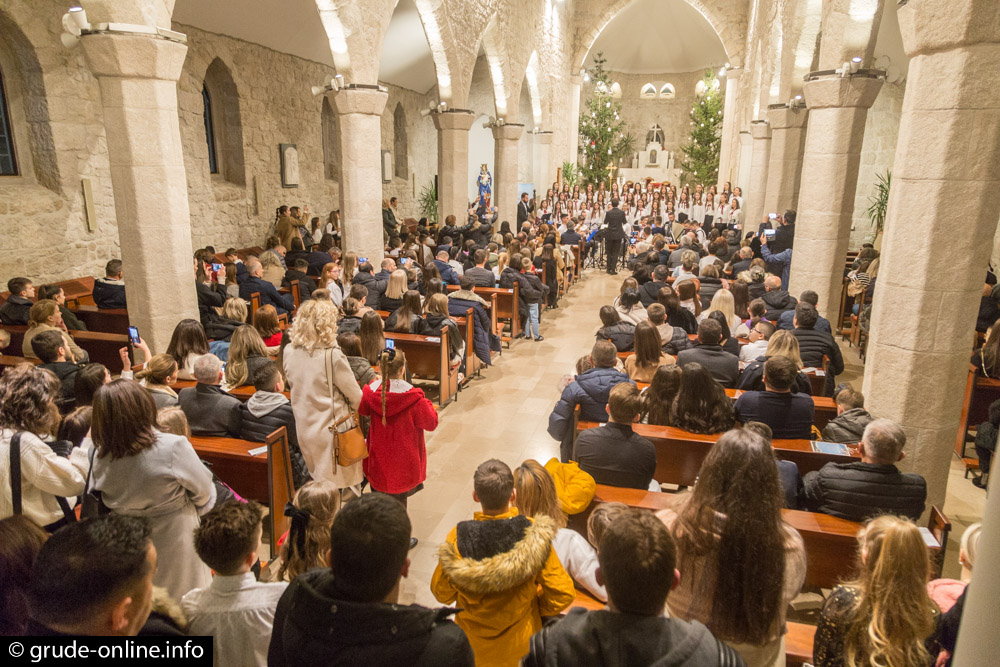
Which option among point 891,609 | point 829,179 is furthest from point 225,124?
point 891,609

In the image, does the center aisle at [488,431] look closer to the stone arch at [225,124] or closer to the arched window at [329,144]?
the stone arch at [225,124]

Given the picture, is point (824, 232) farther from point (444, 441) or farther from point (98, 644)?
point (98, 644)

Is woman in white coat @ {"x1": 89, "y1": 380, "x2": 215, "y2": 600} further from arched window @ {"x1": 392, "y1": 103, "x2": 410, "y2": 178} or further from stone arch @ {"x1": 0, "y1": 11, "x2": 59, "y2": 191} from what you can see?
arched window @ {"x1": 392, "y1": 103, "x2": 410, "y2": 178}

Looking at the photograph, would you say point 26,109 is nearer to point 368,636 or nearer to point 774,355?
point 774,355

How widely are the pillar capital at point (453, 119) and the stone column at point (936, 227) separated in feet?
32.0

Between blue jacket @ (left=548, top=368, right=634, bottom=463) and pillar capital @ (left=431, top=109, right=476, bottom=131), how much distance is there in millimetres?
9795

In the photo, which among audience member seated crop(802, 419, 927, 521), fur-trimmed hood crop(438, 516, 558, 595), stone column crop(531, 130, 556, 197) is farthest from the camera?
stone column crop(531, 130, 556, 197)

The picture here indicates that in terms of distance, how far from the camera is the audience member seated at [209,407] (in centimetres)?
419

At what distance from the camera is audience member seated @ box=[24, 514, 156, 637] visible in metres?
1.63

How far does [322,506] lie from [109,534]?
1159 millimetres

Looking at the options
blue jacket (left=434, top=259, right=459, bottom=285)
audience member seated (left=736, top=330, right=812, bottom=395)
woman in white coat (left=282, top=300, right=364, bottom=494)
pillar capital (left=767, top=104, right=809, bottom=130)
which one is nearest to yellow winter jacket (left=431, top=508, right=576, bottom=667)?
woman in white coat (left=282, top=300, right=364, bottom=494)

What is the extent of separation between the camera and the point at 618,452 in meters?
3.74

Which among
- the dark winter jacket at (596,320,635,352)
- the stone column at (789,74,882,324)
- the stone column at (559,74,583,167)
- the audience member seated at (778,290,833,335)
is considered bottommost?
the dark winter jacket at (596,320,635,352)

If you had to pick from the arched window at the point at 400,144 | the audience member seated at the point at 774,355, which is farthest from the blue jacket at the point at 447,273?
the arched window at the point at 400,144
